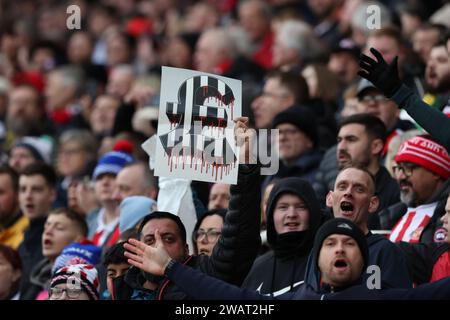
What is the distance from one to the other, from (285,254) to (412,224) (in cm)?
114

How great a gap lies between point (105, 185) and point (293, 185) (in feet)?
11.6

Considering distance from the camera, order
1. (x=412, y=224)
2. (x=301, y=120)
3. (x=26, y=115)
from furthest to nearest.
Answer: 1. (x=26, y=115)
2. (x=301, y=120)
3. (x=412, y=224)

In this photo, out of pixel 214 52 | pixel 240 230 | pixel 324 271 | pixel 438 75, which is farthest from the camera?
pixel 214 52

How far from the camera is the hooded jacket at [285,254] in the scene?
8.35 metres

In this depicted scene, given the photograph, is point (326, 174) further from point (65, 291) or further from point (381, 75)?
point (65, 291)

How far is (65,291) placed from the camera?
8.96 m

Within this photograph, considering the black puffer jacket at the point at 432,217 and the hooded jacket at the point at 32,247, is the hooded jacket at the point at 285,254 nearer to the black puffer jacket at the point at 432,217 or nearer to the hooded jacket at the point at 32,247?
the black puffer jacket at the point at 432,217

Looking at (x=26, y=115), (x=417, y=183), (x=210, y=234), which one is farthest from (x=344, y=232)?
(x=26, y=115)

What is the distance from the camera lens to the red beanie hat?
30.7ft

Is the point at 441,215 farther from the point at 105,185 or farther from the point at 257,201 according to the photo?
the point at 105,185

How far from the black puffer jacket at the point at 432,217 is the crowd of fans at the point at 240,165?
1 centimetres

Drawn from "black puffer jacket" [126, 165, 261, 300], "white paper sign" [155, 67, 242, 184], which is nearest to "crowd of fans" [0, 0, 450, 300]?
"black puffer jacket" [126, 165, 261, 300]

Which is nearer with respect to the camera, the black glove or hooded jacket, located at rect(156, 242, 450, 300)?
hooded jacket, located at rect(156, 242, 450, 300)

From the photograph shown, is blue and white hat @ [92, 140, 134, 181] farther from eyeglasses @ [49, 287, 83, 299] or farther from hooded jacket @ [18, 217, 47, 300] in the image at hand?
eyeglasses @ [49, 287, 83, 299]
